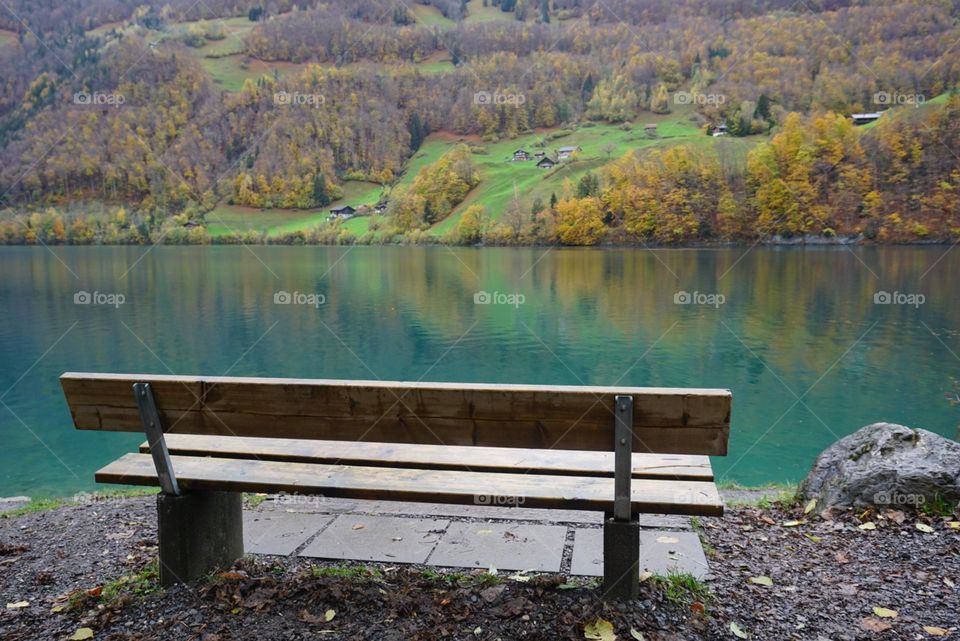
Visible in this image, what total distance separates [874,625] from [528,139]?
155m

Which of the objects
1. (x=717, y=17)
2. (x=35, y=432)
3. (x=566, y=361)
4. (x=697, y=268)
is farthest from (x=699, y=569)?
(x=717, y=17)

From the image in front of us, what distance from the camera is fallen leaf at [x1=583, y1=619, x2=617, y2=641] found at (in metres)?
2.93

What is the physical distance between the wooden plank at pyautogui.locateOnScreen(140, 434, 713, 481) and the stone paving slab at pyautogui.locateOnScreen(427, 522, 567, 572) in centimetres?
65

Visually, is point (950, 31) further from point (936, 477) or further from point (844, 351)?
point (936, 477)

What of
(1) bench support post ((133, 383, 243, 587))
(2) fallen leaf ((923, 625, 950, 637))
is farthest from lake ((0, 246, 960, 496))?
(1) bench support post ((133, 383, 243, 587))

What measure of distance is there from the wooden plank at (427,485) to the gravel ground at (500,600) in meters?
0.51

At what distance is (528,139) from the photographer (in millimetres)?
152750

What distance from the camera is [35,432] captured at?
55.6 feet

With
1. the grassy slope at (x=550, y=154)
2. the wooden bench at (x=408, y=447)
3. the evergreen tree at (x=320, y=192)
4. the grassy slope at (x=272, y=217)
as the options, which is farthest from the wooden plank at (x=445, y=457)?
the evergreen tree at (x=320, y=192)

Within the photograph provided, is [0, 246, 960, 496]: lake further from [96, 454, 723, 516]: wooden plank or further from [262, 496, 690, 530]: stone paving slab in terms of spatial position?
[96, 454, 723, 516]: wooden plank

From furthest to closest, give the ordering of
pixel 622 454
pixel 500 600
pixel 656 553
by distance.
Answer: pixel 656 553 < pixel 500 600 < pixel 622 454

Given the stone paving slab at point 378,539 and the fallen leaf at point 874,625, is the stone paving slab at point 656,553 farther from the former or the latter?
the stone paving slab at point 378,539

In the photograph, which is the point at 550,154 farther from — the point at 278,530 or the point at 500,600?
the point at 500,600

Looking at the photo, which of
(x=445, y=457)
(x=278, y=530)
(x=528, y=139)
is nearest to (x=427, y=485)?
(x=445, y=457)
